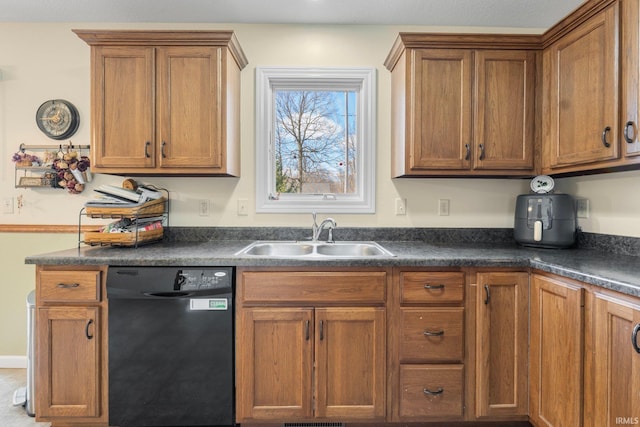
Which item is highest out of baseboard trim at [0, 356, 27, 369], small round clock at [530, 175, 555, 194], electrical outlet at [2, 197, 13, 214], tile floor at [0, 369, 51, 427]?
small round clock at [530, 175, 555, 194]

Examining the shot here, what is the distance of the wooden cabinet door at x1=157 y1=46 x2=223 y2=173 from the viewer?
1939 mm

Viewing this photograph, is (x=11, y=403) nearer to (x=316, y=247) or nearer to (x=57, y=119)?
(x=57, y=119)

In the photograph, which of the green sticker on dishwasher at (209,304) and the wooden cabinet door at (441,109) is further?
the wooden cabinet door at (441,109)

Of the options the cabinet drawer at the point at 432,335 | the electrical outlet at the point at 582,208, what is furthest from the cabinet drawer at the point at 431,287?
the electrical outlet at the point at 582,208

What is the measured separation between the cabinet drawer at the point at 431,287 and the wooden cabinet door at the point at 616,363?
1.78 feet

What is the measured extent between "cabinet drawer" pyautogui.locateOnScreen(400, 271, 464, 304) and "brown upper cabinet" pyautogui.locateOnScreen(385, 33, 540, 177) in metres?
0.66

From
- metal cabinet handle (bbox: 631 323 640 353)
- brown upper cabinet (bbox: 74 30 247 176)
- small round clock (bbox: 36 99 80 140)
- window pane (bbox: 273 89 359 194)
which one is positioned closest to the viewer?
metal cabinet handle (bbox: 631 323 640 353)

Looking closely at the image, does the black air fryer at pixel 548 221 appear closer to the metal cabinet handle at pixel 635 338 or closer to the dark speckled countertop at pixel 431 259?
the dark speckled countertop at pixel 431 259

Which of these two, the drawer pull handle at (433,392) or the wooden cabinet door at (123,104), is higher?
the wooden cabinet door at (123,104)

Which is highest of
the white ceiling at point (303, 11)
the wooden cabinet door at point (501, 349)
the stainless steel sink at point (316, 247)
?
the white ceiling at point (303, 11)

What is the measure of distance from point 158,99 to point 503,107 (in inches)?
80.3

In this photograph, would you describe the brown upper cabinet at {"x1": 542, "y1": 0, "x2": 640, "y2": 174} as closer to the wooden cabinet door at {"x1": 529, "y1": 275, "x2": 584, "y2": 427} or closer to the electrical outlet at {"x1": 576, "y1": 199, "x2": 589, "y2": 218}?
the electrical outlet at {"x1": 576, "y1": 199, "x2": 589, "y2": 218}

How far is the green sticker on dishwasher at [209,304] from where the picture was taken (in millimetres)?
1608

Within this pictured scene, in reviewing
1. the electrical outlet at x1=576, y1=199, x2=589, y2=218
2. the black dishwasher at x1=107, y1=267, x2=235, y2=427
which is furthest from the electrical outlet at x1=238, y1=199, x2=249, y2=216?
the electrical outlet at x1=576, y1=199, x2=589, y2=218
